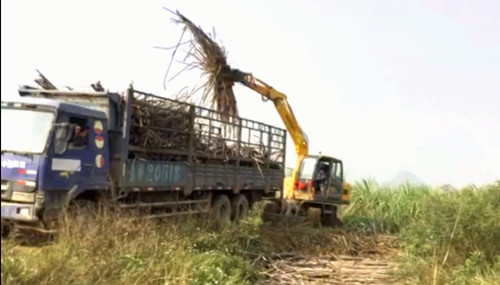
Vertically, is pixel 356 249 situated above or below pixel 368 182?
below

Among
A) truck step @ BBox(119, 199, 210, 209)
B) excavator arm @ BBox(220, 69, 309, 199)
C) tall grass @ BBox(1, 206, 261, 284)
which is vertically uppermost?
excavator arm @ BBox(220, 69, 309, 199)

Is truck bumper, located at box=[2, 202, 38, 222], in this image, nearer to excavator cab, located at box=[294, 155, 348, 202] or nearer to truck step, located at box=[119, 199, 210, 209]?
truck step, located at box=[119, 199, 210, 209]

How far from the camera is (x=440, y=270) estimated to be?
8.21 meters

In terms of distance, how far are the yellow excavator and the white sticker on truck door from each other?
7603 mm

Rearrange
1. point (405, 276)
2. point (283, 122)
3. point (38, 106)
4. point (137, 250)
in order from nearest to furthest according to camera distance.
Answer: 1. point (137, 250)
2. point (38, 106)
3. point (405, 276)
4. point (283, 122)

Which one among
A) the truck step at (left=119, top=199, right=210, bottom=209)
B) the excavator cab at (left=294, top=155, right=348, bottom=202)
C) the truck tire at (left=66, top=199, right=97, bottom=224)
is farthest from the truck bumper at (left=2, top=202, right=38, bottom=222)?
the excavator cab at (left=294, top=155, right=348, bottom=202)

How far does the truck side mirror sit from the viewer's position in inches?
311

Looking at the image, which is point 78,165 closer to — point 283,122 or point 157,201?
point 157,201

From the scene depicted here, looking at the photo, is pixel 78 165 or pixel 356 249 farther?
pixel 356 249

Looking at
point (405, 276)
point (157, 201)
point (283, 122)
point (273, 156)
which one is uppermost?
point (283, 122)

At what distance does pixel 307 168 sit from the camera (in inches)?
643

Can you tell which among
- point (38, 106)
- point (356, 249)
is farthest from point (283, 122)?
point (38, 106)

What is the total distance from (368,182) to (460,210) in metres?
11.3

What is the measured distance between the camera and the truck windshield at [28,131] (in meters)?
7.50
